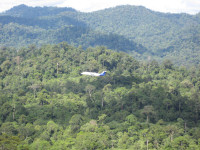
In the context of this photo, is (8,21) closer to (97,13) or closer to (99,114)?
(97,13)

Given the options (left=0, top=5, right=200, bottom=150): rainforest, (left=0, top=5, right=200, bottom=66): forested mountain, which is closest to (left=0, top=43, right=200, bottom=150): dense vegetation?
(left=0, top=5, right=200, bottom=150): rainforest

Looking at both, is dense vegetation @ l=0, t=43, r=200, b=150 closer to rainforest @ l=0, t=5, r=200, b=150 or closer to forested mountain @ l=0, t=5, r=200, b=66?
rainforest @ l=0, t=5, r=200, b=150

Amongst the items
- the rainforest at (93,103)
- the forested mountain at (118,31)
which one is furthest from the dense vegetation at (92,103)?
the forested mountain at (118,31)

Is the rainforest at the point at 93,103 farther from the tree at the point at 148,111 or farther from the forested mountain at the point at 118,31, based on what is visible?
the forested mountain at the point at 118,31

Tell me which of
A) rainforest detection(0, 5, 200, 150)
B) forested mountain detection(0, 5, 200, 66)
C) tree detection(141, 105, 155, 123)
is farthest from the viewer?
forested mountain detection(0, 5, 200, 66)

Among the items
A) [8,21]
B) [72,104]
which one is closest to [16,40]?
[8,21]

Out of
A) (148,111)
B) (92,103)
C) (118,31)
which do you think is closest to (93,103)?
(92,103)

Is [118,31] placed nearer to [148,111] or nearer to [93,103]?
[93,103]
